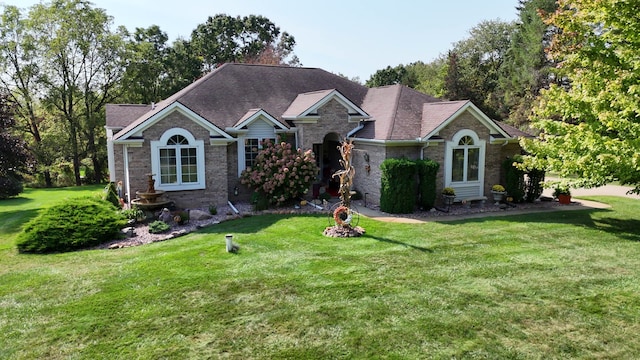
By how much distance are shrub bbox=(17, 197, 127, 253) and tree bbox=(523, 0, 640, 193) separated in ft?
47.5

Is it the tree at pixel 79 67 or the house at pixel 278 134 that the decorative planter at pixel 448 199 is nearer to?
the house at pixel 278 134

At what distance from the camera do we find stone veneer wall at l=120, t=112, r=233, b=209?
17.1 metres

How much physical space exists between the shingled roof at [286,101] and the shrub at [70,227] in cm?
468

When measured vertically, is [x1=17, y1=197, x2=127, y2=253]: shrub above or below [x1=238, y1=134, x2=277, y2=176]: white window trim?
below

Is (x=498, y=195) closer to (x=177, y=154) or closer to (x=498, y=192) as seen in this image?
(x=498, y=192)

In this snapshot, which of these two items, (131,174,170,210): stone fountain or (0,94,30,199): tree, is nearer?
(131,174,170,210): stone fountain

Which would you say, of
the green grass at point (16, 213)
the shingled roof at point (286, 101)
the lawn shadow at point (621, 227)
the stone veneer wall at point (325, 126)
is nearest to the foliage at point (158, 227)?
Answer: the green grass at point (16, 213)

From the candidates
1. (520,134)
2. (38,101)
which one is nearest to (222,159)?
(520,134)

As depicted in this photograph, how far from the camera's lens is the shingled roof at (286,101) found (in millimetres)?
19047

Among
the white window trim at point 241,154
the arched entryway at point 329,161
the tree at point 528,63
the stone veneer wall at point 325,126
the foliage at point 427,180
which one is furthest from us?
the tree at point 528,63

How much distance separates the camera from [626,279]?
998cm

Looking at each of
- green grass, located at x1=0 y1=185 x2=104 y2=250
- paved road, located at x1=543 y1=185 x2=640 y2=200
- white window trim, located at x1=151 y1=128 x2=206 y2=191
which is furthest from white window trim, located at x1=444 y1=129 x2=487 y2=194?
green grass, located at x1=0 y1=185 x2=104 y2=250

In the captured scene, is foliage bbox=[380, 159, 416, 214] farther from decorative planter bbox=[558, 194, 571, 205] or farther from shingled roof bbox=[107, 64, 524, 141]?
decorative planter bbox=[558, 194, 571, 205]

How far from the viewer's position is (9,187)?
25609 mm
